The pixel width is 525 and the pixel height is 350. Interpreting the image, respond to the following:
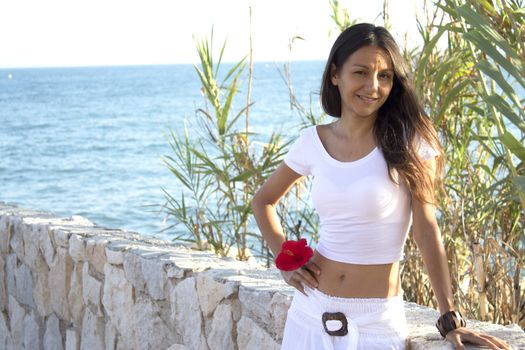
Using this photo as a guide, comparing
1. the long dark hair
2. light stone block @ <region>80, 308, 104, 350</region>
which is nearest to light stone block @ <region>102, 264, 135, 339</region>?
light stone block @ <region>80, 308, 104, 350</region>

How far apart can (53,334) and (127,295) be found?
3.11ft

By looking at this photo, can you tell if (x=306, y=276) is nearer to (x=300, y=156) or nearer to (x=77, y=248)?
(x=300, y=156)

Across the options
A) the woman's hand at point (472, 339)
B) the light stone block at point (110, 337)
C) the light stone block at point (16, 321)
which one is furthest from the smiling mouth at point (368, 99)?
the light stone block at point (16, 321)

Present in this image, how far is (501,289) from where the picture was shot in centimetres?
345

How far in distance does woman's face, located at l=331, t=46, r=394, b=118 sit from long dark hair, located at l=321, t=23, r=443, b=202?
15mm

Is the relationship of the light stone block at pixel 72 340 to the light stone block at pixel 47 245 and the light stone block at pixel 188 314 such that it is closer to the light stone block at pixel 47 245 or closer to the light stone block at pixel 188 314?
the light stone block at pixel 47 245

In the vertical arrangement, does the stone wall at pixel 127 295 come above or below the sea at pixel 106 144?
above

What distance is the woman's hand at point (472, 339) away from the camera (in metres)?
1.97

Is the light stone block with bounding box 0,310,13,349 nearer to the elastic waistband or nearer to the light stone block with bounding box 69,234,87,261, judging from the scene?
the light stone block with bounding box 69,234,87,261

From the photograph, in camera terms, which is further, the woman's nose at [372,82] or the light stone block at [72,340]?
the light stone block at [72,340]

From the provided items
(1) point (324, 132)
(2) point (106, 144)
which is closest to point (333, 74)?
(1) point (324, 132)

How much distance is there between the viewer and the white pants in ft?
6.51

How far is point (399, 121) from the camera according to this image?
2.08 m

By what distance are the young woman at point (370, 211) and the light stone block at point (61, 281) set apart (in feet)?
7.41
